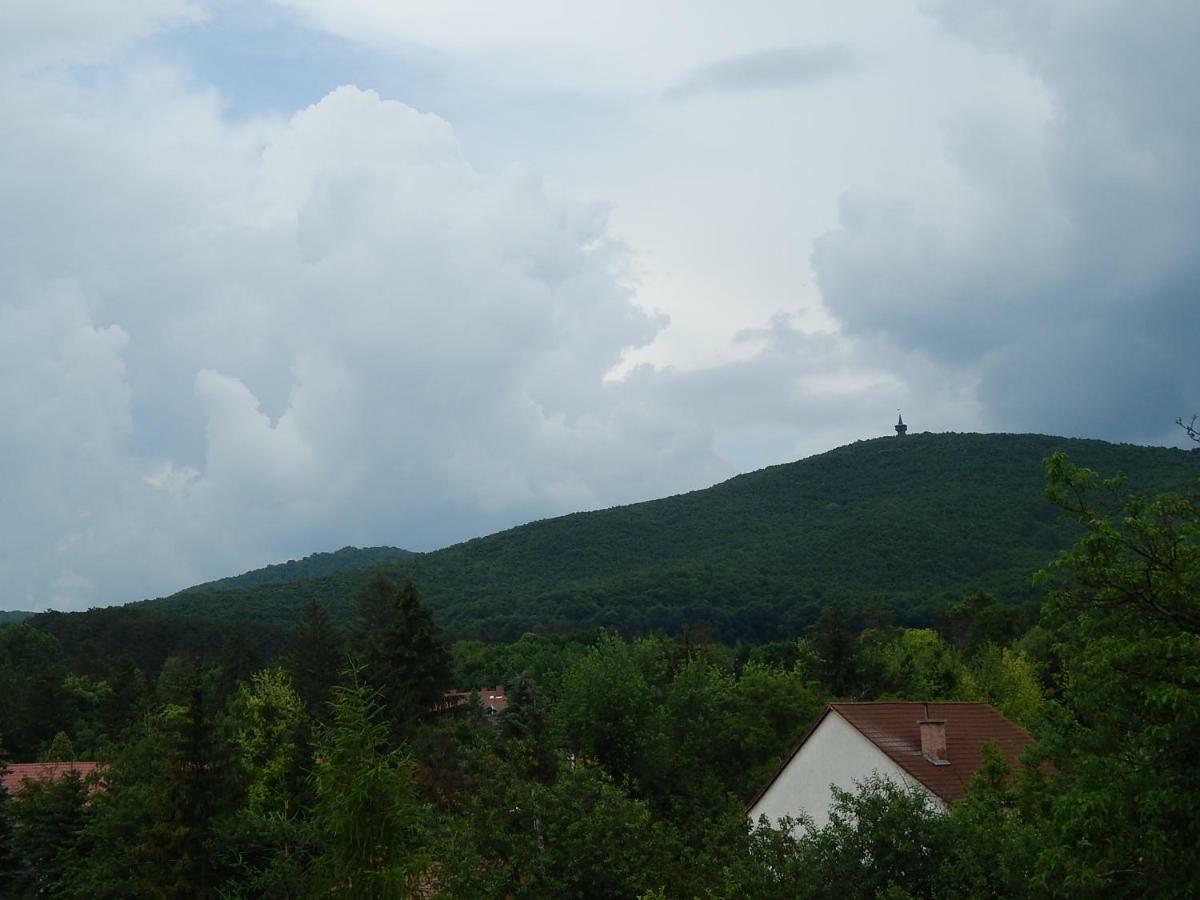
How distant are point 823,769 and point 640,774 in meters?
11.1

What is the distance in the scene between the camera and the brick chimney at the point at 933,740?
103 feet

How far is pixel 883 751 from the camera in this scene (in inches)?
1208

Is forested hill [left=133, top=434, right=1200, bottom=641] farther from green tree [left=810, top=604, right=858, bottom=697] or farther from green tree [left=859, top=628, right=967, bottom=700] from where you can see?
green tree [left=810, top=604, right=858, bottom=697]

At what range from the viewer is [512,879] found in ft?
71.6

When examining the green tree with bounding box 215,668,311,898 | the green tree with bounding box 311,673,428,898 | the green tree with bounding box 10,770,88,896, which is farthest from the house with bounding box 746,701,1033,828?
the green tree with bounding box 10,770,88,896

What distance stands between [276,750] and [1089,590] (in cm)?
3589

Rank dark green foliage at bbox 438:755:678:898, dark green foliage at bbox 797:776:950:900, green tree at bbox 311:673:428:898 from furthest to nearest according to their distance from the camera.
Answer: dark green foliage at bbox 438:755:678:898 < green tree at bbox 311:673:428:898 < dark green foliage at bbox 797:776:950:900

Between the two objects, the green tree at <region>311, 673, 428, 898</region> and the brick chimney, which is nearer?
the green tree at <region>311, 673, 428, 898</region>

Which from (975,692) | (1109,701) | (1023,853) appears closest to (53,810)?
(1023,853)

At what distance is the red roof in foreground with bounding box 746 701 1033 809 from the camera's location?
3030 centimetres

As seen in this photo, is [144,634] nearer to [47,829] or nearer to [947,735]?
[47,829]

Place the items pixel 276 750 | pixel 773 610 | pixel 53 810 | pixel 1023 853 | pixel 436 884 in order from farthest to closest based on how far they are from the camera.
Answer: pixel 773 610, pixel 276 750, pixel 53 810, pixel 436 884, pixel 1023 853

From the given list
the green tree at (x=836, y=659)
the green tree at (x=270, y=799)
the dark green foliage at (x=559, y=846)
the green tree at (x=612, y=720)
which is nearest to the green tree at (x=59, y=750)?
the green tree at (x=270, y=799)

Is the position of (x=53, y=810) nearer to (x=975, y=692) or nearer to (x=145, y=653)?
(x=975, y=692)
